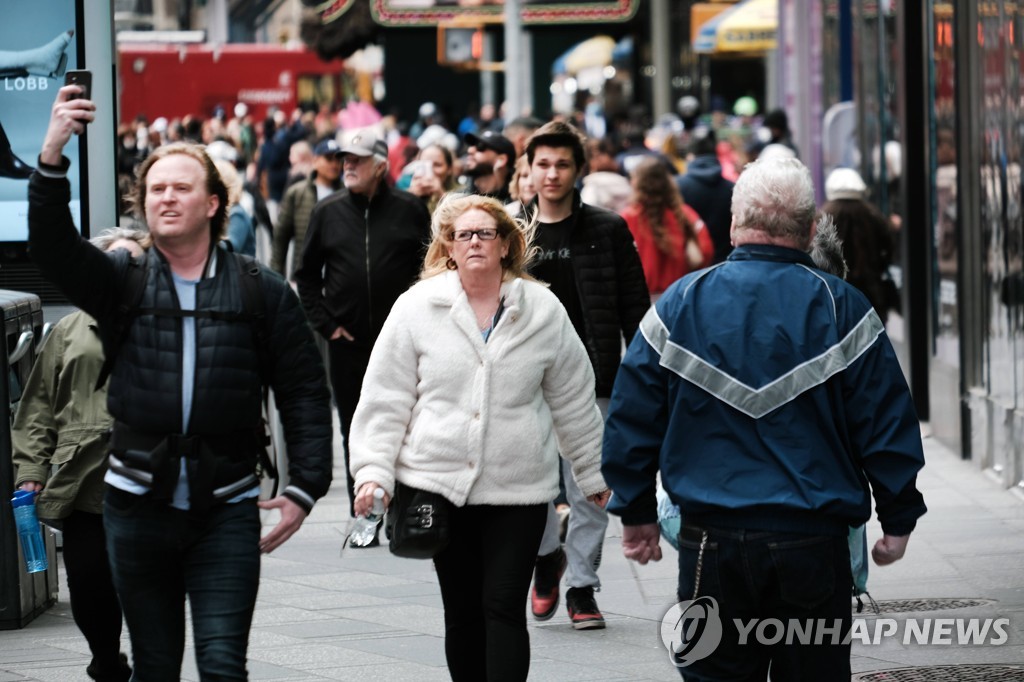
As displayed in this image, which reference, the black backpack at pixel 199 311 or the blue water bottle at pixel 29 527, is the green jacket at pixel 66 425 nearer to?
the blue water bottle at pixel 29 527

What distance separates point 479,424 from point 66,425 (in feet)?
4.79

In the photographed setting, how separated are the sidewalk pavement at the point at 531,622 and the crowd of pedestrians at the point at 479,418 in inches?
45.5

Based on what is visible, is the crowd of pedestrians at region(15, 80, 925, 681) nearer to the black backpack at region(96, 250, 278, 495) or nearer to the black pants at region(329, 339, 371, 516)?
the black backpack at region(96, 250, 278, 495)

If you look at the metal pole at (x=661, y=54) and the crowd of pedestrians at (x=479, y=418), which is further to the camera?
the metal pole at (x=661, y=54)

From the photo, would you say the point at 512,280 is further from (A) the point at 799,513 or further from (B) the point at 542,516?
(A) the point at 799,513

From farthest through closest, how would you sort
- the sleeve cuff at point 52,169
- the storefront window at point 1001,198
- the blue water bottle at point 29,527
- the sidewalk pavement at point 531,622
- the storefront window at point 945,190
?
the storefront window at point 945,190, the storefront window at point 1001,198, the sidewalk pavement at point 531,622, the blue water bottle at point 29,527, the sleeve cuff at point 52,169

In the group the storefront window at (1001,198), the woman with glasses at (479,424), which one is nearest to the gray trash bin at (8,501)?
the woman with glasses at (479,424)

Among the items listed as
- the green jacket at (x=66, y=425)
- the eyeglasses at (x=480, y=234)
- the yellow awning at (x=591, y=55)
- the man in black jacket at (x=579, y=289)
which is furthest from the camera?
the yellow awning at (x=591, y=55)

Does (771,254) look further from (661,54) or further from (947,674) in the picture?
(661,54)

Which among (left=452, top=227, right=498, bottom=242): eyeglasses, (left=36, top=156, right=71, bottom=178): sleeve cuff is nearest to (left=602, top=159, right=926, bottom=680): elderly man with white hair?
(left=452, top=227, right=498, bottom=242): eyeglasses

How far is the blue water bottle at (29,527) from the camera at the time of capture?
Answer: 630 cm

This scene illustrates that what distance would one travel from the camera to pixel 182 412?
488 centimetres

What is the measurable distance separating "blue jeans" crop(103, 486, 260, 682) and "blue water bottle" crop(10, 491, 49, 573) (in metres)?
1.36

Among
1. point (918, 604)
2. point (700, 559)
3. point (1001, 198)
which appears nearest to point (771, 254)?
point (700, 559)
